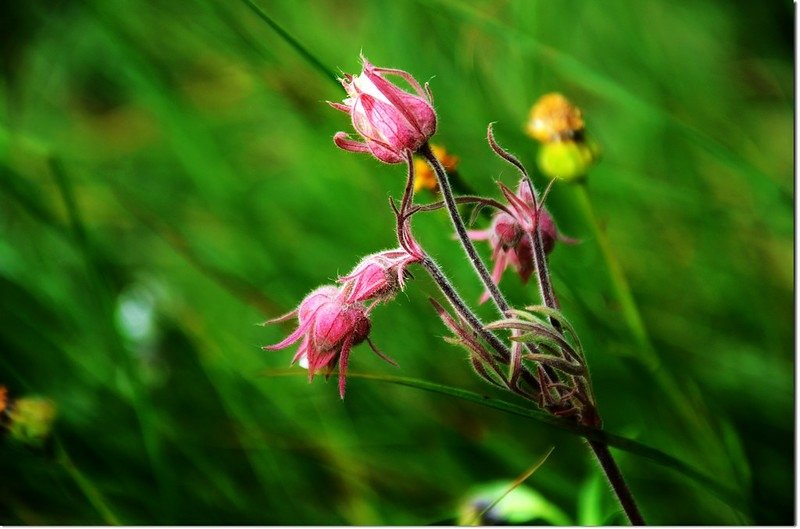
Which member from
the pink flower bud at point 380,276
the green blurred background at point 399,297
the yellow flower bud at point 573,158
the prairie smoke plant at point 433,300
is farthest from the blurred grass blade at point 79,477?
the yellow flower bud at point 573,158

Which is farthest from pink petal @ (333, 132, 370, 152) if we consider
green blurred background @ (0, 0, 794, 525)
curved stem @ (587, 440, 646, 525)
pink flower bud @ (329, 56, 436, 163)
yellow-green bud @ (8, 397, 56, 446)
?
yellow-green bud @ (8, 397, 56, 446)

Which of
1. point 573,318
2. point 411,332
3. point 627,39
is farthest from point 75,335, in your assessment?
point 627,39

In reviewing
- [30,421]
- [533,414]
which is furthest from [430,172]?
[30,421]

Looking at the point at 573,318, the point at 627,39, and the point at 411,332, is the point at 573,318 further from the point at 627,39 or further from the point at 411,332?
the point at 627,39

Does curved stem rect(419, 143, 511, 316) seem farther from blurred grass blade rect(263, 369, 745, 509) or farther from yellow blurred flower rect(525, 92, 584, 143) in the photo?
yellow blurred flower rect(525, 92, 584, 143)

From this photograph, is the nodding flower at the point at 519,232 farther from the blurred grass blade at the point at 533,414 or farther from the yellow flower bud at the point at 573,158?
the yellow flower bud at the point at 573,158

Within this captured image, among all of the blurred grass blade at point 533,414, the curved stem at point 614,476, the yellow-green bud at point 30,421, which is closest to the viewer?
the blurred grass blade at point 533,414

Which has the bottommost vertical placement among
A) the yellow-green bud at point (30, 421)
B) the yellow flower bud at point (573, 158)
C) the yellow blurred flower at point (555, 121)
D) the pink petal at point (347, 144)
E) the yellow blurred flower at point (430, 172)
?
the yellow-green bud at point (30, 421)
